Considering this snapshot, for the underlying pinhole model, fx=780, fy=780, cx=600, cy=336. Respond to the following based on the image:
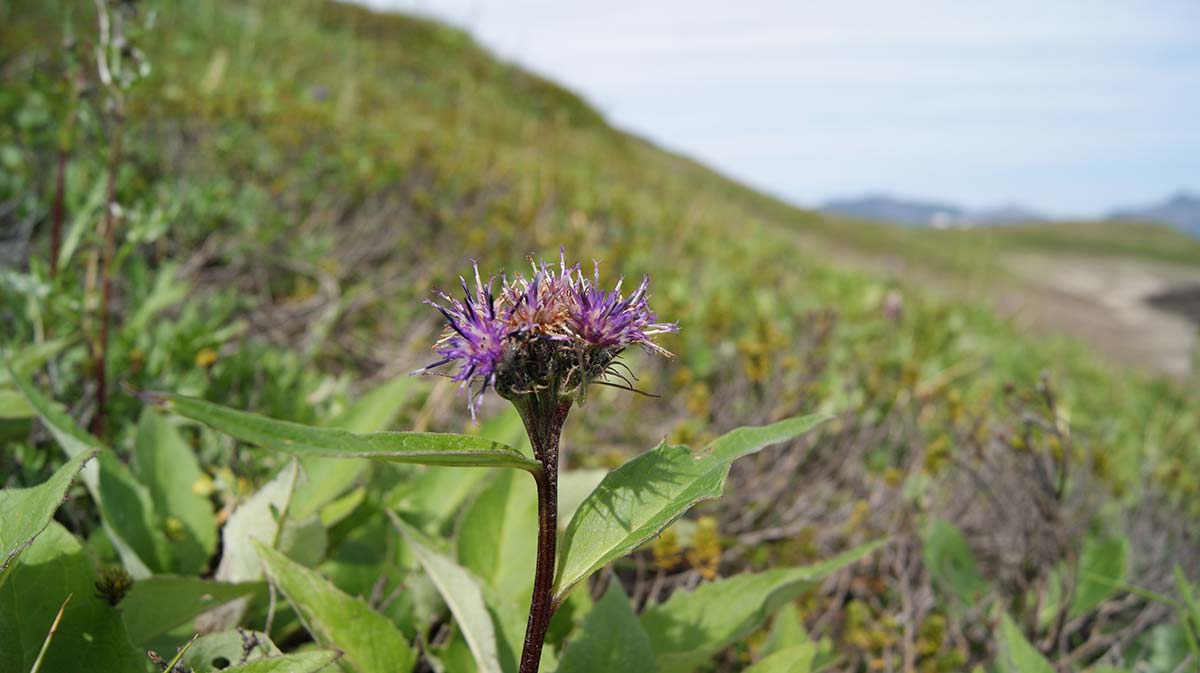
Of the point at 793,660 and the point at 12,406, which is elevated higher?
the point at 12,406

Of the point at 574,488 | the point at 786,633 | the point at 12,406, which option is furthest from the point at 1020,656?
the point at 12,406

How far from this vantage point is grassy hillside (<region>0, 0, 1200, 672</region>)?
2258 mm

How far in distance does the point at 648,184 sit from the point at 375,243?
6.63 m

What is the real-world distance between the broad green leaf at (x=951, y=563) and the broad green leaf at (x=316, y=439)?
1.82 meters

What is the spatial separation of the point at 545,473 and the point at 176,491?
1258 mm

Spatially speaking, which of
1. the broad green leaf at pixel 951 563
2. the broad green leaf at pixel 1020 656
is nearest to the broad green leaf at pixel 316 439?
the broad green leaf at pixel 1020 656

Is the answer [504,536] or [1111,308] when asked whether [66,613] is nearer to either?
[504,536]

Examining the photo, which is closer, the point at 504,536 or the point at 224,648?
the point at 224,648

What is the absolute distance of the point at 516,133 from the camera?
10070mm

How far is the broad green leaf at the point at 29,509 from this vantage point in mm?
1080

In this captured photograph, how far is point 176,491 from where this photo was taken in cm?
188

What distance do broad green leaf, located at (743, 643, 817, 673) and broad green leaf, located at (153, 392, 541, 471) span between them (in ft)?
2.59

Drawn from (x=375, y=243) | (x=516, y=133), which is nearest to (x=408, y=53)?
(x=516, y=133)

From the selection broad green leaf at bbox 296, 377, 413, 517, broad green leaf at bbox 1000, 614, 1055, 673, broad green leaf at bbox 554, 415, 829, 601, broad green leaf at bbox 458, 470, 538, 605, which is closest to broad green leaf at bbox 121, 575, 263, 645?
broad green leaf at bbox 296, 377, 413, 517
